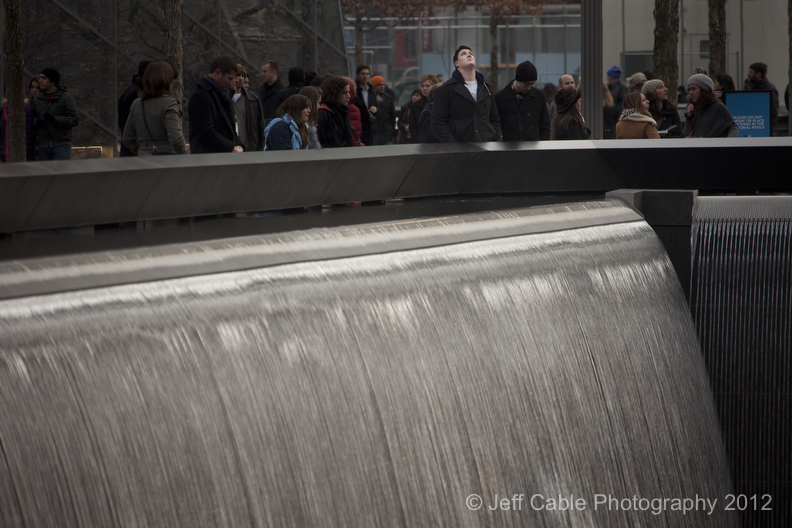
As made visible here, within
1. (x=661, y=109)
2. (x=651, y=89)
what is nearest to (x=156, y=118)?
(x=651, y=89)

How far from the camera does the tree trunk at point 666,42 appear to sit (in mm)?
16516

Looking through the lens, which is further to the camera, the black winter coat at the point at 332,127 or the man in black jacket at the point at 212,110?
the black winter coat at the point at 332,127

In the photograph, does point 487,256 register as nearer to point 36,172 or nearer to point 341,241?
point 341,241

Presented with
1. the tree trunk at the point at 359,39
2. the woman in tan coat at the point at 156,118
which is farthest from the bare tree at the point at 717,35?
the woman in tan coat at the point at 156,118

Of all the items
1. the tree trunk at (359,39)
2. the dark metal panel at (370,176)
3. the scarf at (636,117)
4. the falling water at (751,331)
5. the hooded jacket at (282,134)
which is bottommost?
the falling water at (751,331)

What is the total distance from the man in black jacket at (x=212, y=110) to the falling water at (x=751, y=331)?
3611 mm

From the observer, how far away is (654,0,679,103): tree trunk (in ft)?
54.2

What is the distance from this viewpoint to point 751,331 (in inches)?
202

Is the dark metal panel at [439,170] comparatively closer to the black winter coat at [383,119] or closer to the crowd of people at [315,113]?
the crowd of people at [315,113]

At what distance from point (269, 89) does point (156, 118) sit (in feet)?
12.3

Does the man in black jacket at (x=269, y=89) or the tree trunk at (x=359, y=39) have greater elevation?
the tree trunk at (x=359, y=39)

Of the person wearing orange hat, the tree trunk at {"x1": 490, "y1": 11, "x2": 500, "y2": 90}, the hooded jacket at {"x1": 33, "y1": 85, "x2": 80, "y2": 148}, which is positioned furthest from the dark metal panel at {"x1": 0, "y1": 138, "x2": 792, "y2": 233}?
the tree trunk at {"x1": 490, "y1": 11, "x2": 500, "y2": 90}

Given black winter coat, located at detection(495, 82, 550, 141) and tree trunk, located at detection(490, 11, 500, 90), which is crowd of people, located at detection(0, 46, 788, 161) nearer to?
black winter coat, located at detection(495, 82, 550, 141)

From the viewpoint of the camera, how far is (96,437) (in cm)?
264
